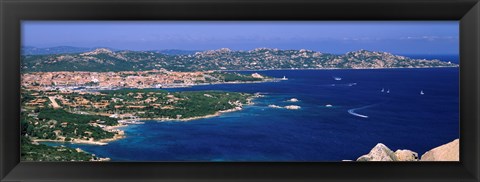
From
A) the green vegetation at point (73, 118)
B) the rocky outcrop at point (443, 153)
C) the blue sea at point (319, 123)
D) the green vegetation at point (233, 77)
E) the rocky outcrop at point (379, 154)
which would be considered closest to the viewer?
the rocky outcrop at point (443, 153)

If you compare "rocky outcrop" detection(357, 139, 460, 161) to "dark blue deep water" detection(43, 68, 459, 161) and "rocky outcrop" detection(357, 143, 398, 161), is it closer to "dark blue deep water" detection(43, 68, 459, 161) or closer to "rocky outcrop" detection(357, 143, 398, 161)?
"rocky outcrop" detection(357, 143, 398, 161)

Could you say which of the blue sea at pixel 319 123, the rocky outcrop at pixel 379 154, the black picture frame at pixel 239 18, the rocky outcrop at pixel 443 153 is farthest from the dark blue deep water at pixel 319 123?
the black picture frame at pixel 239 18

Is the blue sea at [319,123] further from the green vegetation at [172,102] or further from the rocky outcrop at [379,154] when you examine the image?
the rocky outcrop at [379,154]

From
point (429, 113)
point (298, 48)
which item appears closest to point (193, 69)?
point (298, 48)

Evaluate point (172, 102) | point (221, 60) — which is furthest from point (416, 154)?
point (172, 102)

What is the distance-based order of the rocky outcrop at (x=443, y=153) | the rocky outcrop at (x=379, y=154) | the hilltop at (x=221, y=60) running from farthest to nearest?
the hilltop at (x=221, y=60)
the rocky outcrop at (x=379, y=154)
the rocky outcrop at (x=443, y=153)
